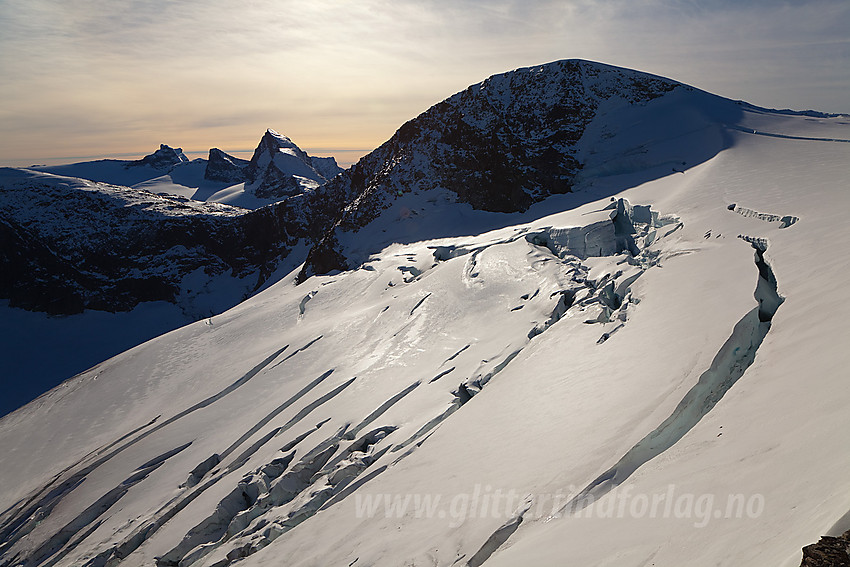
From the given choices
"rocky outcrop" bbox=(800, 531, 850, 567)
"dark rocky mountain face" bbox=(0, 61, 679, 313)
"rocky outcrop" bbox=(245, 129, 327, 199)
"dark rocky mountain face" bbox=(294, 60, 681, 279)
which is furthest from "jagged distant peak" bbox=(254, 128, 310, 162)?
"rocky outcrop" bbox=(800, 531, 850, 567)

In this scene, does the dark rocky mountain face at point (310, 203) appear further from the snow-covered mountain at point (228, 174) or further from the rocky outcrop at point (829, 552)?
the snow-covered mountain at point (228, 174)

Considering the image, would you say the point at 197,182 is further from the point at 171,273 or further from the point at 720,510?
the point at 720,510

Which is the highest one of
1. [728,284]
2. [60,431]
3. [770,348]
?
[728,284]

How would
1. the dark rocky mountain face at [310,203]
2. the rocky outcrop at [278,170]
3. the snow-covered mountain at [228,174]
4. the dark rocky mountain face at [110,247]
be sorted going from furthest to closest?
the snow-covered mountain at [228,174]
the rocky outcrop at [278,170]
the dark rocky mountain face at [110,247]
the dark rocky mountain face at [310,203]

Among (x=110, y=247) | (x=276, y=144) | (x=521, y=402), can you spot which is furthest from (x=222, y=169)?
(x=521, y=402)

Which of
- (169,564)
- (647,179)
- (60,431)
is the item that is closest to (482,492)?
(169,564)

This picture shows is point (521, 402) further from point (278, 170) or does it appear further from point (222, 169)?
point (222, 169)

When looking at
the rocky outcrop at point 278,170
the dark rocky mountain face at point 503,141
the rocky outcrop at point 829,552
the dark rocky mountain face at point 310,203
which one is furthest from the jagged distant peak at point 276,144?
the rocky outcrop at point 829,552

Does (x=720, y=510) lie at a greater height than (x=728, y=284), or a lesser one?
lesser
